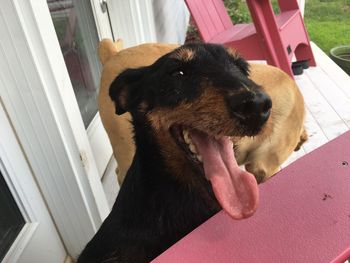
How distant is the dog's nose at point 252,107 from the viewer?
96cm

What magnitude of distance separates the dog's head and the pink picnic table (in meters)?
0.05

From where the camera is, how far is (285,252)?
84cm

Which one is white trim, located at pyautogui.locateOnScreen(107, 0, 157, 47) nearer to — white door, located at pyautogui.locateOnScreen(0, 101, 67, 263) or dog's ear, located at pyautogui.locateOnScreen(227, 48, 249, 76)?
white door, located at pyautogui.locateOnScreen(0, 101, 67, 263)

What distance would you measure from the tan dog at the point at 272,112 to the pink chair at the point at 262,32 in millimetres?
1391

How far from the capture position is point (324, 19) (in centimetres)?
680

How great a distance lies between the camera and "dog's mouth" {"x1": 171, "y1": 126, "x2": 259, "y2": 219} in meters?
0.99

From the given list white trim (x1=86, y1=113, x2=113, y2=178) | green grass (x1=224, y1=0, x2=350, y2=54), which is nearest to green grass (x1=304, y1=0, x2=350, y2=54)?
green grass (x1=224, y1=0, x2=350, y2=54)

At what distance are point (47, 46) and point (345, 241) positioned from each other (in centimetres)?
126

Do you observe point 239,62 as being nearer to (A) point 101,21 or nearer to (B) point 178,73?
(B) point 178,73

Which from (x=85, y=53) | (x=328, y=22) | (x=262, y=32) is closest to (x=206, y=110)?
(x=85, y=53)

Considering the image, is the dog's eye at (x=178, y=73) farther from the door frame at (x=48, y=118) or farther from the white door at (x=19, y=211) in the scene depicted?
the white door at (x=19, y=211)

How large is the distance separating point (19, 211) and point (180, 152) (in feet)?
3.39

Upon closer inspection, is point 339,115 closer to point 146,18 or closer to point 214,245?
point 146,18

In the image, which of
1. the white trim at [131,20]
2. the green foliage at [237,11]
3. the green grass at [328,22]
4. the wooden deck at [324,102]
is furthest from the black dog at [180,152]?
the green foliage at [237,11]
